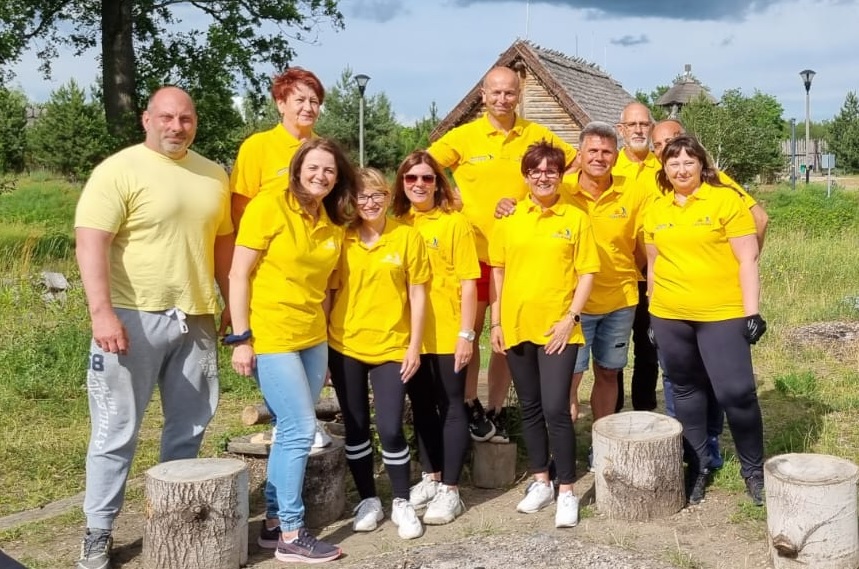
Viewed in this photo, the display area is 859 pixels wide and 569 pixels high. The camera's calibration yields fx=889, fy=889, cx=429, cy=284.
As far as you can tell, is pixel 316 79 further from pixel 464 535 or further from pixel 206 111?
pixel 206 111

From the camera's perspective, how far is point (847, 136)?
147ft

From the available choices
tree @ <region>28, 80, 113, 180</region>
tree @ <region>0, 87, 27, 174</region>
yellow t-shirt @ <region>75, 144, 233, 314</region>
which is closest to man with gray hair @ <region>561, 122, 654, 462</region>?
yellow t-shirt @ <region>75, 144, 233, 314</region>

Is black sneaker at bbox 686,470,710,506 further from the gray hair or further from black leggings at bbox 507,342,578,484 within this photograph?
the gray hair

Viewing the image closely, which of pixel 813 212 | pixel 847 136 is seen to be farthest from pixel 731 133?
pixel 847 136

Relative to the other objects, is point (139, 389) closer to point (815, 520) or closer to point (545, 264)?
point (545, 264)

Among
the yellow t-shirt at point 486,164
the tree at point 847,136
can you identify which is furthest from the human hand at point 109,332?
the tree at point 847,136

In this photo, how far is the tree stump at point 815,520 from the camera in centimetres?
378

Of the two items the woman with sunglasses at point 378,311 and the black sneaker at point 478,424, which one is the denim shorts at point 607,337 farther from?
the woman with sunglasses at point 378,311

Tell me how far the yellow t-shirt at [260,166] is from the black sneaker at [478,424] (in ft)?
5.99

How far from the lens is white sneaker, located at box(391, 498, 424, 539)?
4.32m

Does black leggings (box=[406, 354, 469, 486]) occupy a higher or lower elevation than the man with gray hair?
lower

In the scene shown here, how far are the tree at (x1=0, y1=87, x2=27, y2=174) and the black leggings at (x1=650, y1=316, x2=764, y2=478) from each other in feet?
104

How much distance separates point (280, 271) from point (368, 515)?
4.64 feet

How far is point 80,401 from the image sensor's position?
23.7 feet
